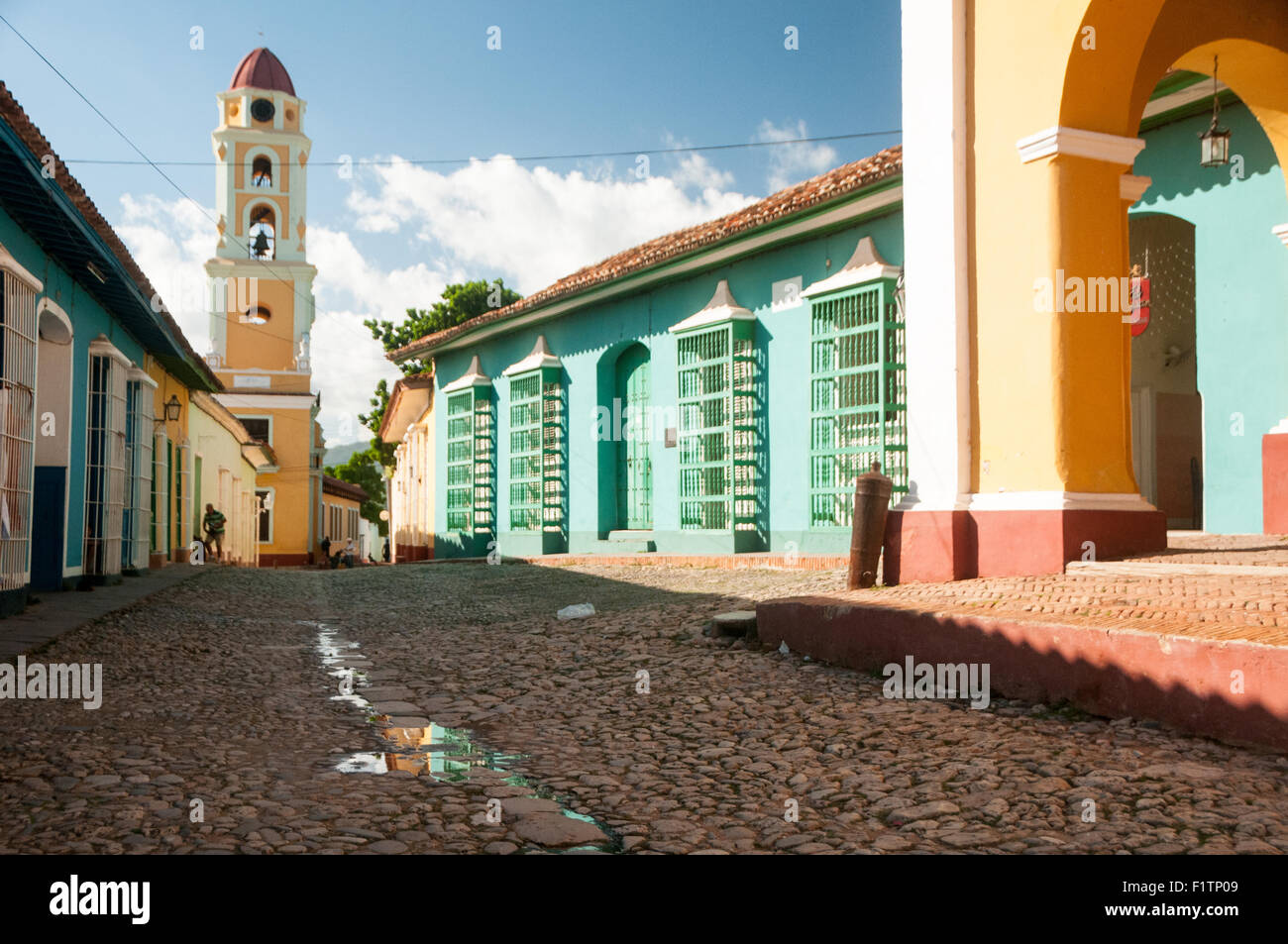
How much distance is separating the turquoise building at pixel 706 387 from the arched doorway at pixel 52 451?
6.77 meters

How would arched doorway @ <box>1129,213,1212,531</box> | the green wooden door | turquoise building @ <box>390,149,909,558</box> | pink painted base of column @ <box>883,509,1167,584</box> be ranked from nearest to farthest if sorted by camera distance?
pink painted base of column @ <box>883,509,1167,584</box>, turquoise building @ <box>390,149,909,558</box>, arched doorway @ <box>1129,213,1212,531</box>, the green wooden door

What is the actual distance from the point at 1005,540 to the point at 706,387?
6530 millimetres

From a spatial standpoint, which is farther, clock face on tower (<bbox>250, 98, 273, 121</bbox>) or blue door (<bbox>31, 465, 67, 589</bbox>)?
clock face on tower (<bbox>250, 98, 273, 121</bbox>)

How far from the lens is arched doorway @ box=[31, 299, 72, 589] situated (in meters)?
9.75

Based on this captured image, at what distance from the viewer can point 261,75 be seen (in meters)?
32.5

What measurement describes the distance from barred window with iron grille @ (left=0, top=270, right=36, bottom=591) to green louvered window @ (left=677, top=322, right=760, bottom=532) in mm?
7094

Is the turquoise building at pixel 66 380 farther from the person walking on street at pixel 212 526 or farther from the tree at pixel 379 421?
the tree at pixel 379 421

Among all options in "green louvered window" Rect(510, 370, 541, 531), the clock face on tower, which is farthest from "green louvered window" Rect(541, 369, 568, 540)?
the clock face on tower

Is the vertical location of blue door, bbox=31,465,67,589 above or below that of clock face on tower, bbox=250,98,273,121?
below

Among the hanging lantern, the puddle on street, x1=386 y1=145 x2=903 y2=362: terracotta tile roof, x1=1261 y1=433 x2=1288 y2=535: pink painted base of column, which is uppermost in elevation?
x1=386 y1=145 x2=903 y2=362: terracotta tile roof

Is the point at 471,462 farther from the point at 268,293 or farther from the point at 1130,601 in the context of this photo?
the point at 268,293

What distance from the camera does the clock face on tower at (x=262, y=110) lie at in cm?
3231

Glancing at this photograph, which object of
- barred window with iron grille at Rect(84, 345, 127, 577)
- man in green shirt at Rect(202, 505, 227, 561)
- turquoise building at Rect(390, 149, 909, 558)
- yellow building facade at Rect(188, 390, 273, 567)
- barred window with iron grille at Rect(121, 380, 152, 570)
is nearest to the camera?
turquoise building at Rect(390, 149, 909, 558)

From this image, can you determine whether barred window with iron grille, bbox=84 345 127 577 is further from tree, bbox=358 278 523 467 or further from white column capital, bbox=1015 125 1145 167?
tree, bbox=358 278 523 467
